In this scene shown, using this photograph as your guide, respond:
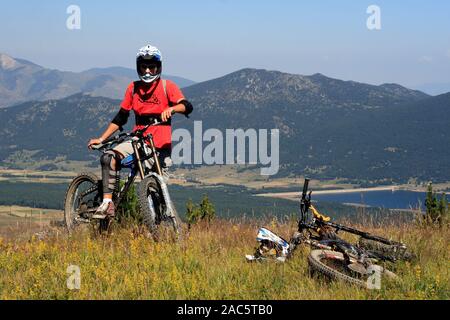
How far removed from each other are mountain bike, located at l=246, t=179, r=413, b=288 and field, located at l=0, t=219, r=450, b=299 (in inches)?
6.2

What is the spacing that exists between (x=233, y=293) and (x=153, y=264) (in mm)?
1576

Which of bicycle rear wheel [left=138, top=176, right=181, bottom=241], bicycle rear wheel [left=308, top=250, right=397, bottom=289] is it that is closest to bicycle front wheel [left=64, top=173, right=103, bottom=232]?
bicycle rear wheel [left=138, top=176, right=181, bottom=241]

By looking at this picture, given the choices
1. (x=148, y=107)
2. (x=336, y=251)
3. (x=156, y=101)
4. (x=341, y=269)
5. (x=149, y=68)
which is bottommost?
(x=341, y=269)

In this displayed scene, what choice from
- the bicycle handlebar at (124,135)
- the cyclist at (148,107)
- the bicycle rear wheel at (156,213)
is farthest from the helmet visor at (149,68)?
the bicycle rear wheel at (156,213)

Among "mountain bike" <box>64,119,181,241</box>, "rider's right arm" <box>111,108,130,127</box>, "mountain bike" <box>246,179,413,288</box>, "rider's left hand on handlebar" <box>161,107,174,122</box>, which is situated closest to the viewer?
"mountain bike" <box>246,179,413,288</box>

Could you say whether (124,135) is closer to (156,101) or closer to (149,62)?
(156,101)

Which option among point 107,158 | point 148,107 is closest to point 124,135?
point 107,158

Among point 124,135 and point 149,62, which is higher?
point 149,62

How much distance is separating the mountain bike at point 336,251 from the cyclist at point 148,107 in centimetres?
244

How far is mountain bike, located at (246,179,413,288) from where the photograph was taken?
6.39 meters

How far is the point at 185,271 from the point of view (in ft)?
22.3

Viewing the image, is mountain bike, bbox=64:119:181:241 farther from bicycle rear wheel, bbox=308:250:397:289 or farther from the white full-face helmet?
bicycle rear wheel, bbox=308:250:397:289

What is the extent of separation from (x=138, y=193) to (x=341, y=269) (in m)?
3.25
